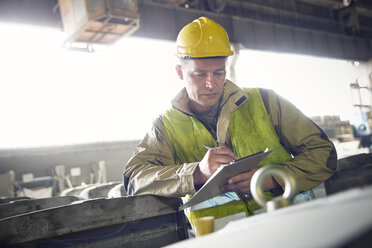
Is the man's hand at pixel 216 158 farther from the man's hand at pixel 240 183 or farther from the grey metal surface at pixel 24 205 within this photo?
the grey metal surface at pixel 24 205

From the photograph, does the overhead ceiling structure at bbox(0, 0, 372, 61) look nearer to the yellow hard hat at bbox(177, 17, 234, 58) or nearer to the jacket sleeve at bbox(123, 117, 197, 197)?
the yellow hard hat at bbox(177, 17, 234, 58)

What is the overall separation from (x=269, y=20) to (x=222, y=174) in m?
9.74

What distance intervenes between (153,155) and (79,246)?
0.84 metres

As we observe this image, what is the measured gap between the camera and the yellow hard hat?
2439 millimetres

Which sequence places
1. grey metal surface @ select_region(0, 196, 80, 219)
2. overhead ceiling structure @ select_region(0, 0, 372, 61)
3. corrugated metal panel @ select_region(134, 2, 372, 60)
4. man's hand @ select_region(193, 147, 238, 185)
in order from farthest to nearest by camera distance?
corrugated metal panel @ select_region(134, 2, 372, 60)
overhead ceiling structure @ select_region(0, 0, 372, 61)
grey metal surface @ select_region(0, 196, 80, 219)
man's hand @ select_region(193, 147, 238, 185)

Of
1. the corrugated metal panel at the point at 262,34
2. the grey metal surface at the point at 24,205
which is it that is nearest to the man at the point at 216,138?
the grey metal surface at the point at 24,205

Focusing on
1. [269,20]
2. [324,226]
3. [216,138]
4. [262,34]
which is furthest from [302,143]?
[269,20]

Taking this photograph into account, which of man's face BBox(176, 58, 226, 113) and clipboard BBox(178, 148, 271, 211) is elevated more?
man's face BBox(176, 58, 226, 113)

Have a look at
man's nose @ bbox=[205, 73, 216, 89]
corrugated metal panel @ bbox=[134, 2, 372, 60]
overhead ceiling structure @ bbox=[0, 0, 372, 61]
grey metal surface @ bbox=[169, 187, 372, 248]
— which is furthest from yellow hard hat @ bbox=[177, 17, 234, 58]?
corrugated metal panel @ bbox=[134, 2, 372, 60]

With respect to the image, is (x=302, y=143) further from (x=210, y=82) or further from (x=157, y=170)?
(x=157, y=170)

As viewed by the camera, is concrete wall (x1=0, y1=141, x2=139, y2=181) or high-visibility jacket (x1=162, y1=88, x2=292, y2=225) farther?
concrete wall (x1=0, y1=141, x2=139, y2=181)

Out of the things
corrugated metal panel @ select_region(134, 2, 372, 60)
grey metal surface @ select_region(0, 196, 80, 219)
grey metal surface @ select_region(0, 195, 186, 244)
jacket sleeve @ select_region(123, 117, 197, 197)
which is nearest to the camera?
grey metal surface @ select_region(0, 195, 186, 244)

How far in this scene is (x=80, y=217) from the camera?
1684mm

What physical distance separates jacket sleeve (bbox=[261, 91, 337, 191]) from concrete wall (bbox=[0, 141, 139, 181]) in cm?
744
